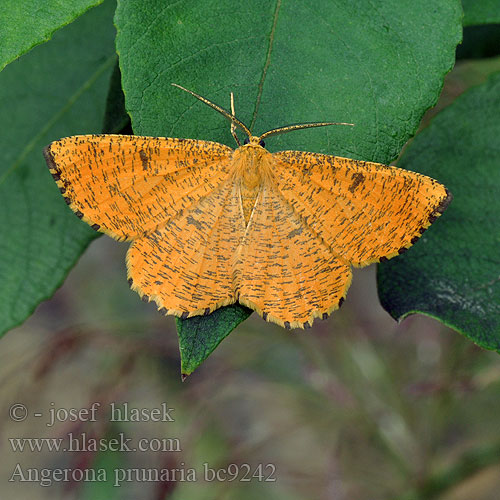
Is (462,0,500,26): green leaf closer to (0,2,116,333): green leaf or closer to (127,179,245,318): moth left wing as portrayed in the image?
(127,179,245,318): moth left wing

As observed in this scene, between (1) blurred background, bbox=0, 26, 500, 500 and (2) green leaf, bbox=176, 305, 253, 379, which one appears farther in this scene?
(1) blurred background, bbox=0, 26, 500, 500

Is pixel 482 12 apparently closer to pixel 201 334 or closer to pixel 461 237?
pixel 461 237

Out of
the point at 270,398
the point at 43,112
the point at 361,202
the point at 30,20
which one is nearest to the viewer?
the point at 30,20

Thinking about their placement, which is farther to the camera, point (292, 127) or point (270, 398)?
point (270, 398)

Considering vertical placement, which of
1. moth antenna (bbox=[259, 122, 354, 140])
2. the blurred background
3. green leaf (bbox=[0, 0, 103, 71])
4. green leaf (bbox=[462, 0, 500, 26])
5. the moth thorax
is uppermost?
green leaf (bbox=[0, 0, 103, 71])

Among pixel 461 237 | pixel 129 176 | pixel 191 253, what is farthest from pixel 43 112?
pixel 461 237

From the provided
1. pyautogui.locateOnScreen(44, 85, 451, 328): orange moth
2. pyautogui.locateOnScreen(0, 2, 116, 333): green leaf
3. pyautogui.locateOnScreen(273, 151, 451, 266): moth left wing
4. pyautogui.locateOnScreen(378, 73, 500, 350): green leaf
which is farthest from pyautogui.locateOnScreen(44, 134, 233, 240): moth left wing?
pyautogui.locateOnScreen(378, 73, 500, 350): green leaf

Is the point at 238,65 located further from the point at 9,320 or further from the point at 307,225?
the point at 9,320

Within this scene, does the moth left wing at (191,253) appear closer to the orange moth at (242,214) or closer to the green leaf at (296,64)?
the orange moth at (242,214)
